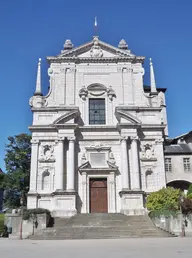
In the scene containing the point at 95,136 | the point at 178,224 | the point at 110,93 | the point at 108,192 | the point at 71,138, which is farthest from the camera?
the point at 110,93

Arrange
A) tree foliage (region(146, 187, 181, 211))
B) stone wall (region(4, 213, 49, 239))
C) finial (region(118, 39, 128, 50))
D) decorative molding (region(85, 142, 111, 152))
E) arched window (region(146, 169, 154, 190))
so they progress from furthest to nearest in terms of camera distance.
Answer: finial (region(118, 39, 128, 50)) < decorative molding (region(85, 142, 111, 152)) < arched window (region(146, 169, 154, 190)) < tree foliage (region(146, 187, 181, 211)) < stone wall (region(4, 213, 49, 239))

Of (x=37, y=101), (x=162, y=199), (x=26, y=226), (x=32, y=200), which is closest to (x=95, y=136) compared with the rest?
(x=37, y=101)

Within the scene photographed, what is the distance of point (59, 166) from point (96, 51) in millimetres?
12779

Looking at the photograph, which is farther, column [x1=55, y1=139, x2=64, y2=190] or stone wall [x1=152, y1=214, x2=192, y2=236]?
column [x1=55, y1=139, x2=64, y2=190]

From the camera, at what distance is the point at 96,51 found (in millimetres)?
30562

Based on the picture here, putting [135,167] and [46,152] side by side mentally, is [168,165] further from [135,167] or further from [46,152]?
[46,152]

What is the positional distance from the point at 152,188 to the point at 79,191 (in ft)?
21.1

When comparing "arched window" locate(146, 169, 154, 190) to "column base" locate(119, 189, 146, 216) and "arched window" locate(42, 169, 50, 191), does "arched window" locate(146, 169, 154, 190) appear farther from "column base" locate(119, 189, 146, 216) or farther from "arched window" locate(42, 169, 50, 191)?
"arched window" locate(42, 169, 50, 191)

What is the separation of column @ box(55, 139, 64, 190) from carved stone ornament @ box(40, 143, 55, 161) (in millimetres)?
866

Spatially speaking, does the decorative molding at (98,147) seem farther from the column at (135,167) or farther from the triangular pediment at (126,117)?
the triangular pediment at (126,117)

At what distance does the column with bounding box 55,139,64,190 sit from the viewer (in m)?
25.0

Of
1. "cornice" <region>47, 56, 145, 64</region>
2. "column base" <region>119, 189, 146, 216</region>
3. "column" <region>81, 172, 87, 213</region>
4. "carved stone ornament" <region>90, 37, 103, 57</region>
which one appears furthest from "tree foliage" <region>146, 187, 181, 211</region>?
"carved stone ornament" <region>90, 37, 103, 57</region>

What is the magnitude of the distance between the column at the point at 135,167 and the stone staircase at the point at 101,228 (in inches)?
120

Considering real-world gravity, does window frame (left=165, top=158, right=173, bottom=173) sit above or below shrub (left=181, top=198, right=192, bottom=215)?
above
